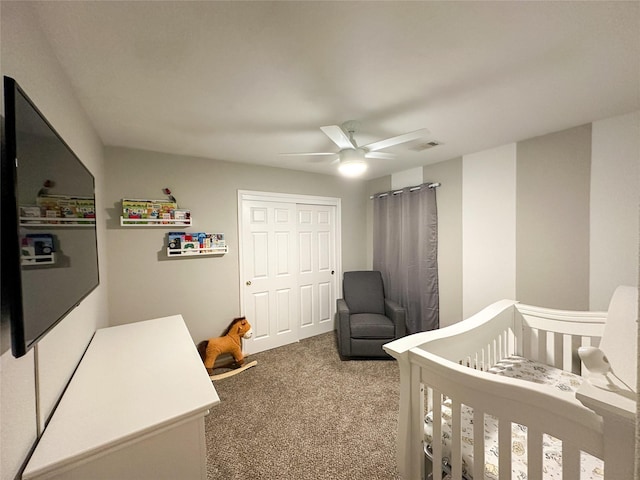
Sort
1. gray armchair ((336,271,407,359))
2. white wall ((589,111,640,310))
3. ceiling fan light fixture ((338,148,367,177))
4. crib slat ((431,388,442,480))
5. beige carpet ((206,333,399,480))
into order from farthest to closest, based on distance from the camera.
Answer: gray armchair ((336,271,407,359)), ceiling fan light fixture ((338,148,367,177)), white wall ((589,111,640,310)), beige carpet ((206,333,399,480)), crib slat ((431,388,442,480))

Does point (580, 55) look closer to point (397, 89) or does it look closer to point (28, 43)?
point (397, 89)

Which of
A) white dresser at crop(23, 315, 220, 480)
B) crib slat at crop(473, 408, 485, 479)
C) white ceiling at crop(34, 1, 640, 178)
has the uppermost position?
white ceiling at crop(34, 1, 640, 178)

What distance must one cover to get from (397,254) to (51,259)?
3.35 meters

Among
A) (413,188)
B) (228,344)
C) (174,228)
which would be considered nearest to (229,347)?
(228,344)

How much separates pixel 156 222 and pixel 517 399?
2.91m

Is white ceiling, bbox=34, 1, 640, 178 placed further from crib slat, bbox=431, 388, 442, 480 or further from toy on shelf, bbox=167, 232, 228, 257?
crib slat, bbox=431, 388, 442, 480

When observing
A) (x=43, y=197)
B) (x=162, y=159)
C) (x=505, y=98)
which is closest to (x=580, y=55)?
(x=505, y=98)

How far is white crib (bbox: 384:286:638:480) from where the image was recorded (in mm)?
710

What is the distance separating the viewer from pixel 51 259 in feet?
2.60

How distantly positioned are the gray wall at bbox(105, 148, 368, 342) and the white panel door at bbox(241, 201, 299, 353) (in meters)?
0.16

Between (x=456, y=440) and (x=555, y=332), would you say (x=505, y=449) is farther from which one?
(x=555, y=332)

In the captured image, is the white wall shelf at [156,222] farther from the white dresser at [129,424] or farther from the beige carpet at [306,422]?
the beige carpet at [306,422]

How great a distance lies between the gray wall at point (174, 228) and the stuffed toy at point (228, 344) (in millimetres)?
103

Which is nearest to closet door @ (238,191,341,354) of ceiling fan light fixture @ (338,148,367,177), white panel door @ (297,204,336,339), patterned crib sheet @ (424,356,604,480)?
white panel door @ (297,204,336,339)
